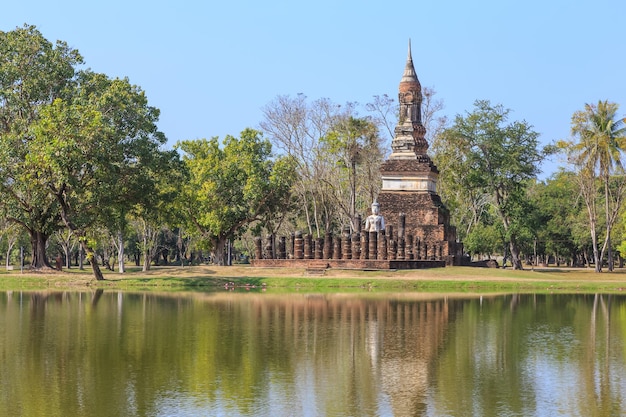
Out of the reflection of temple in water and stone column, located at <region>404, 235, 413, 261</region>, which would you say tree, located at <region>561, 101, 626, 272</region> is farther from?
the reflection of temple in water

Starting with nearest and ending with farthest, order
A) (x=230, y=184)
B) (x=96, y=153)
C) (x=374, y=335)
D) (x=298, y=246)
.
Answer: (x=374, y=335) < (x=96, y=153) < (x=298, y=246) < (x=230, y=184)

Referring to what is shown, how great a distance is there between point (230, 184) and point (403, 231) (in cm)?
1416

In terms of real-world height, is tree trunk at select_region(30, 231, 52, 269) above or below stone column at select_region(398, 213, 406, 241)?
below

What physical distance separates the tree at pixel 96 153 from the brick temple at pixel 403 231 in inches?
348

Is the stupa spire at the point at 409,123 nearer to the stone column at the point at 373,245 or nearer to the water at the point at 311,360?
the stone column at the point at 373,245

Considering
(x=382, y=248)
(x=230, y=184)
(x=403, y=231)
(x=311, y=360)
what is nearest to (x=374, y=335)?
(x=311, y=360)

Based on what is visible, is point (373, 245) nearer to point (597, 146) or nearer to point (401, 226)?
point (401, 226)

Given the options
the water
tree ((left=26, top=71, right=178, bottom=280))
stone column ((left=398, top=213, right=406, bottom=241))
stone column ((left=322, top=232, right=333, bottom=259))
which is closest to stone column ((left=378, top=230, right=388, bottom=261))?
stone column ((left=322, top=232, right=333, bottom=259))

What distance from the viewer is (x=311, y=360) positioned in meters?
17.7

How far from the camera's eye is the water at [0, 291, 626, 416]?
13.6m

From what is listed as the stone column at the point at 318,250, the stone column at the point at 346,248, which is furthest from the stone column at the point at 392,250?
the stone column at the point at 318,250

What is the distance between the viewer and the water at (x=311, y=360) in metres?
13.6

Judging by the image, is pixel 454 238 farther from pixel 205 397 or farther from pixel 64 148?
pixel 205 397

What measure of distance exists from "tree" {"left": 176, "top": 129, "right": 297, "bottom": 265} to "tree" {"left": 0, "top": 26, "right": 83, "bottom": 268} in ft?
49.5
